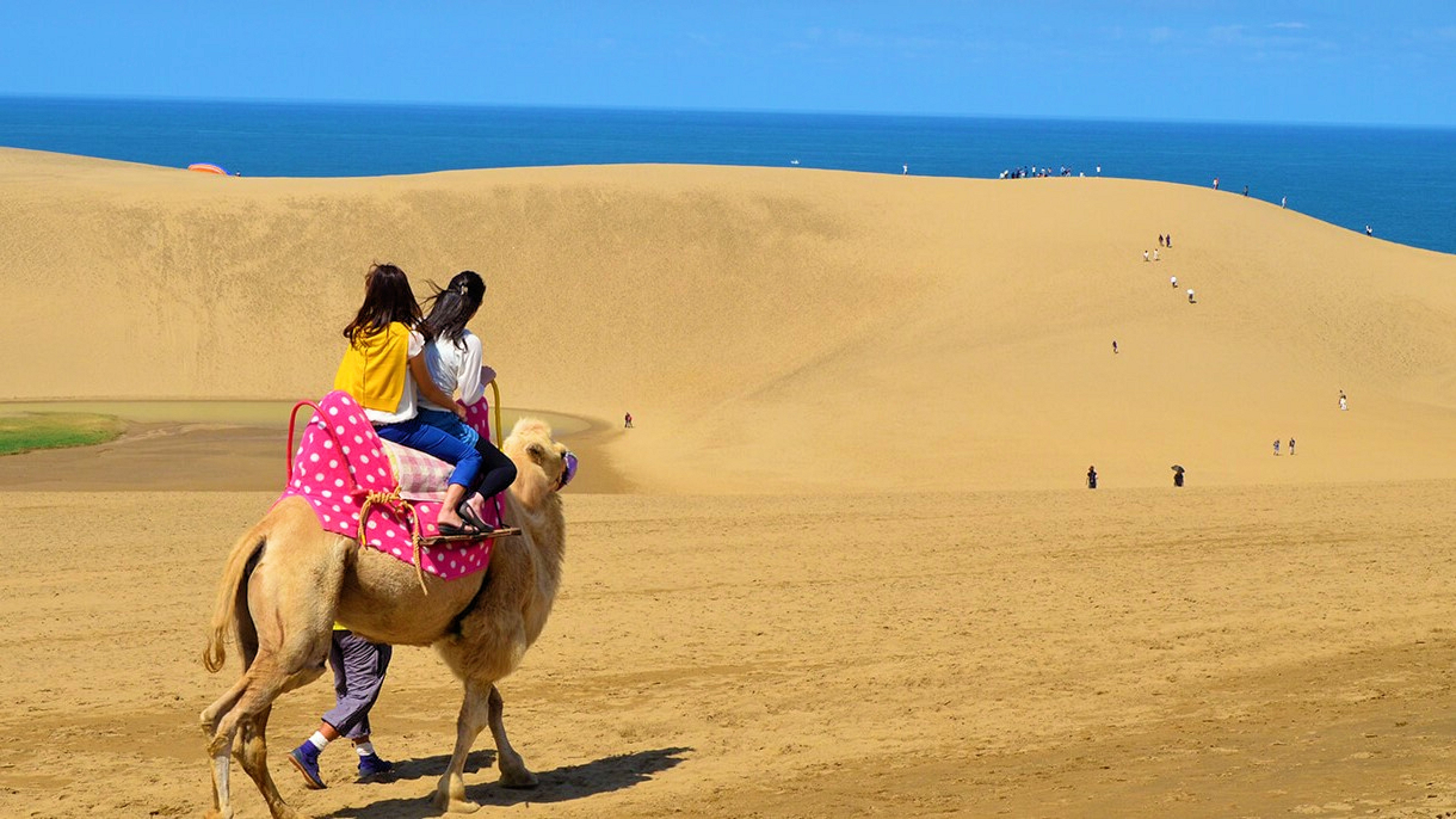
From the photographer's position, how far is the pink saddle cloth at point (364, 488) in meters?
8.80

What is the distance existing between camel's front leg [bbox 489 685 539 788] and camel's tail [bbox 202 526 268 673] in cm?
173

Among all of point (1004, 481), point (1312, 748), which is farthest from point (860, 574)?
point (1004, 481)

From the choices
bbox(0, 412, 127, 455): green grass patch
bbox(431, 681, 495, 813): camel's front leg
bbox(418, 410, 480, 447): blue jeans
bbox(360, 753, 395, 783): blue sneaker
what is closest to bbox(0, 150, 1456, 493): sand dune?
bbox(0, 412, 127, 455): green grass patch

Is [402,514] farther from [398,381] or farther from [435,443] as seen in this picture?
[398,381]

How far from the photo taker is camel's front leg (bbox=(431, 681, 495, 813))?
372 inches

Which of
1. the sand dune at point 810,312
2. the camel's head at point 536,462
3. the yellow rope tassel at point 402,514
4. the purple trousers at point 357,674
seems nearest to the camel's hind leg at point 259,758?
the yellow rope tassel at point 402,514

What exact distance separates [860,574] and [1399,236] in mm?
125125

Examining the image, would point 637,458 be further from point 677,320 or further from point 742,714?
point 742,714

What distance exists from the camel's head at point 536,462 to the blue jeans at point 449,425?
25.2 inches

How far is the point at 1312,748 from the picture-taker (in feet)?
33.1

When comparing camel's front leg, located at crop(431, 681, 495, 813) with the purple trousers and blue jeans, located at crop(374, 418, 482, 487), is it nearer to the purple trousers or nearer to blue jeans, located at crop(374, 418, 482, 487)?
the purple trousers

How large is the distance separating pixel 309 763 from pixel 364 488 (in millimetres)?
2171

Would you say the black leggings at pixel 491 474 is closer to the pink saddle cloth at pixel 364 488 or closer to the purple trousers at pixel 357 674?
the pink saddle cloth at pixel 364 488

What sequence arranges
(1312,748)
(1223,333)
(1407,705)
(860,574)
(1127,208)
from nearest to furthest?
1. (1312,748)
2. (1407,705)
3. (860,574)
4. (1223,333)
5. (1127,208)
